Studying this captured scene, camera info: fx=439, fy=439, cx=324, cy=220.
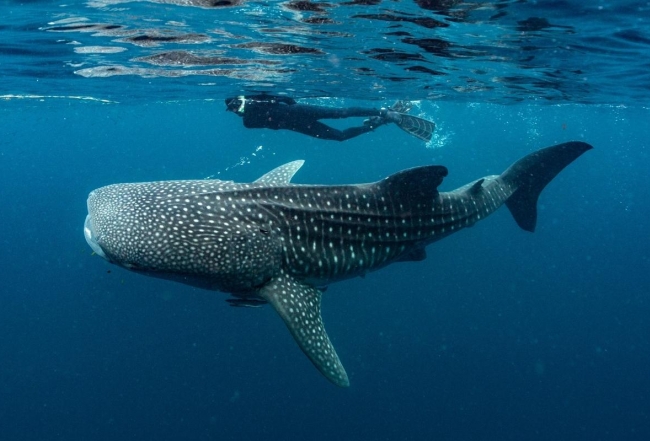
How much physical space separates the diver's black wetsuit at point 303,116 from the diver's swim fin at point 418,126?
1.31 meters

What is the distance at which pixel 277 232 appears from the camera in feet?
19.6

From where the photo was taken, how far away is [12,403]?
66.4ft

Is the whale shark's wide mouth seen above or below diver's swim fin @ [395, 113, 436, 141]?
above

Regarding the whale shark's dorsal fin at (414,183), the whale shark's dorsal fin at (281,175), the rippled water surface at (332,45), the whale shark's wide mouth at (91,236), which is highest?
the rippled water surface at (332,45)

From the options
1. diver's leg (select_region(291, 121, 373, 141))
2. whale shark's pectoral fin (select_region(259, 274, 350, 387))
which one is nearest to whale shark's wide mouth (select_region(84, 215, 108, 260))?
whale shark's pectoral fin (select_region(259, 274, 350, 387))

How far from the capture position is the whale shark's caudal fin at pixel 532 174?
8.06m

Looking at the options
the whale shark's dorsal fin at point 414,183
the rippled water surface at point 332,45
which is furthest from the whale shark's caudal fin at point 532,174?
the rippled water surface at point 332,45

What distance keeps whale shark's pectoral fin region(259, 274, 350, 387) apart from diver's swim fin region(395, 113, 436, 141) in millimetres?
10106

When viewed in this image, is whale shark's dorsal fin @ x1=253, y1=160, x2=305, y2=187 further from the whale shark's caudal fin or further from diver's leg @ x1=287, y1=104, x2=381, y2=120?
diver's leg @ x1=287, y1=104, x2=381, y2=120

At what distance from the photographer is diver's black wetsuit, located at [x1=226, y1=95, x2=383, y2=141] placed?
16422mm

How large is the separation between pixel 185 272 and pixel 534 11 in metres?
8.89

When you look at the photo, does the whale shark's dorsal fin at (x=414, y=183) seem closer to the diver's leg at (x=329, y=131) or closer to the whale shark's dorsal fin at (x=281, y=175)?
the whale shark's dorsal fin at (x=281, y=175)

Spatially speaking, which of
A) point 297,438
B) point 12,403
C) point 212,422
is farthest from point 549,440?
point 12,403

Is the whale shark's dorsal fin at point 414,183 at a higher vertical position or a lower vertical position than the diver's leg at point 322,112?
higher
